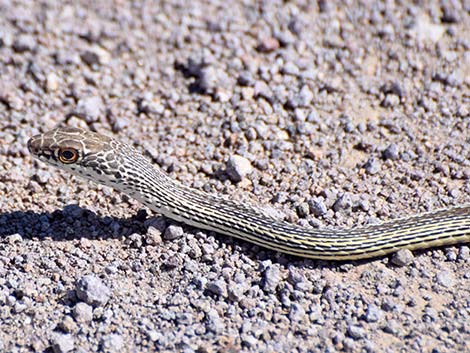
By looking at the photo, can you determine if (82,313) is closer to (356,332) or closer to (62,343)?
(62,343)

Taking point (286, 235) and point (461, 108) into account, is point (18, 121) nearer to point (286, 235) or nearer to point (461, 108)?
point (286, 235)

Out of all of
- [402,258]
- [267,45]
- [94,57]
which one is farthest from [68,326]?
[267,45]

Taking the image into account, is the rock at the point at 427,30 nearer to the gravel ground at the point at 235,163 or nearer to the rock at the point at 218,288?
the gravel ground at the point at 235,163

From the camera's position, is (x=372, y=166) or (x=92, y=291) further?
(x=372, y=166)

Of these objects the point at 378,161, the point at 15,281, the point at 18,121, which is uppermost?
the point at 378,161

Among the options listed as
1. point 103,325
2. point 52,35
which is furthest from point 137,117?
point 103,325
